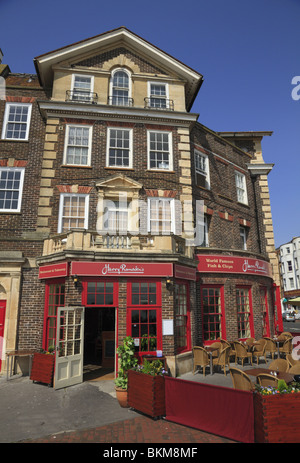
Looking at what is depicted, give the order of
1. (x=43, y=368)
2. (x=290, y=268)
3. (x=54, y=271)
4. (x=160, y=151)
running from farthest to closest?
(x=290, y=268) < (x=160, y=151) < (x=54, y=271) < (x=43, y=368)

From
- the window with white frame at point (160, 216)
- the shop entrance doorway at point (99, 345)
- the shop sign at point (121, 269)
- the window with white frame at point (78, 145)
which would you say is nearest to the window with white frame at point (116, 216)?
the window with white frame at point (160, 216)

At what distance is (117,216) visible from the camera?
13477 millimetres

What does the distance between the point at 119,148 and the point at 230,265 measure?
7.95 m

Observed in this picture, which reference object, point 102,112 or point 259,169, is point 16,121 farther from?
point 259,169

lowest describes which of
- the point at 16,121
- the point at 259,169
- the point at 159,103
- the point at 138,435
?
the point at 138,435

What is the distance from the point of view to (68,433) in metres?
6.48

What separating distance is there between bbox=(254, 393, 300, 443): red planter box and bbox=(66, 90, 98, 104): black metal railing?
45.9 feet

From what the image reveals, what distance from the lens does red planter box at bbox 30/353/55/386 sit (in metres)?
9.90

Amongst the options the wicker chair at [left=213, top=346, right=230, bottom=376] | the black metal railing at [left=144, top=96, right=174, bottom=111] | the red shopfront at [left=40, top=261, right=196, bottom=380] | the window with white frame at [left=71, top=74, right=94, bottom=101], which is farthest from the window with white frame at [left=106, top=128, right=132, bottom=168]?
the wicker chair at [left=213, top=346, right=230, bottom=376]

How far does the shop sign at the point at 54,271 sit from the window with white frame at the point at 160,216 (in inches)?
171

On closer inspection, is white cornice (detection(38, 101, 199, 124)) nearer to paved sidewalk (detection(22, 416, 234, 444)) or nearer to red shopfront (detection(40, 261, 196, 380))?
red shopfront (detection(40, 261, 196, 380))

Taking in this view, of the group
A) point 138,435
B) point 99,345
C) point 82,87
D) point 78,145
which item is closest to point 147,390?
point 138,435

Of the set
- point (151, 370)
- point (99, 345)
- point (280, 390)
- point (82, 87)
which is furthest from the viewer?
point (82, 87)
